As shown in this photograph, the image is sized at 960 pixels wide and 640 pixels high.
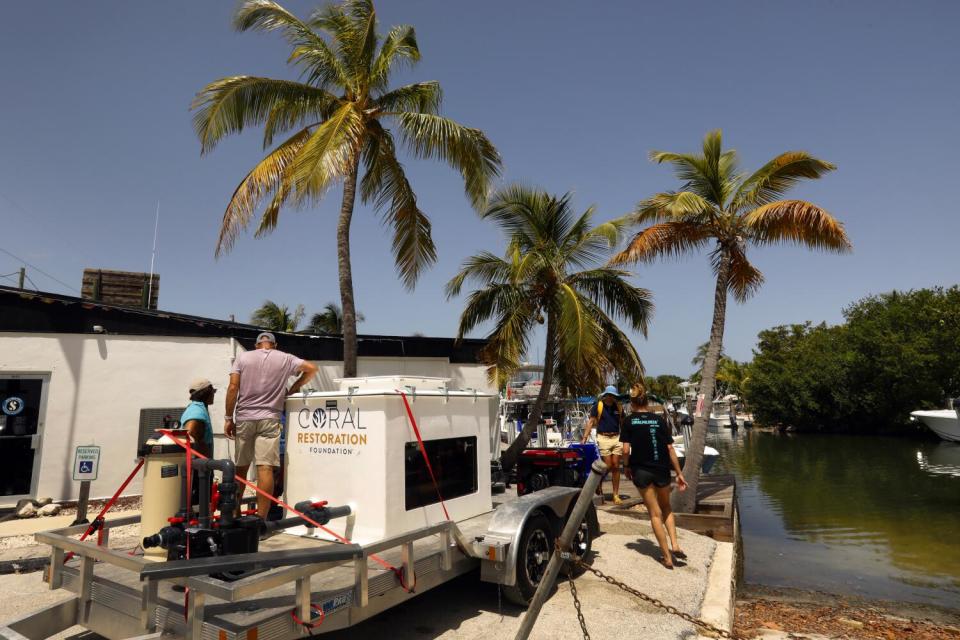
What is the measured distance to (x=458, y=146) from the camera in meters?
10.0

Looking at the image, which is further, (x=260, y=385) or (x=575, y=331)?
(x=575, y=331)

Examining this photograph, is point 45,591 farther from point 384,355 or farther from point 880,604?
point 880,604

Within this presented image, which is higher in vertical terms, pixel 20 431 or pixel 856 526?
pixel 20 431

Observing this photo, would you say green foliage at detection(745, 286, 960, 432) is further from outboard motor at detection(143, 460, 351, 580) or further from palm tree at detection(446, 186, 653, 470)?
outboard motor at detection(143, 460, 351, 580)

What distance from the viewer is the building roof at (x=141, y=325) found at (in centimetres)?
923

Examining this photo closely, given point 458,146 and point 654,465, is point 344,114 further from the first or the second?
point 654,465

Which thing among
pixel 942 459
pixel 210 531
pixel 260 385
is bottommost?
pixel 942 459

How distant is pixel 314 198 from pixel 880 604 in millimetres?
10402

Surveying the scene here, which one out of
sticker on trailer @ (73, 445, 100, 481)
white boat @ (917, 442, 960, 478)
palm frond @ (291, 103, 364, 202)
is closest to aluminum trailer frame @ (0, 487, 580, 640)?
sticker on trailer @ (73, 445, 100, 481)

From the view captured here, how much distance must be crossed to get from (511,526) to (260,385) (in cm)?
265

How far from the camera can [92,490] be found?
372 inches

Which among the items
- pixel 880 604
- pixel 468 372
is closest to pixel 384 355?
pixel 468 372

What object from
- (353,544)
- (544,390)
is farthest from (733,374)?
(353,544)

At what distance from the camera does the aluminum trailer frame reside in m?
2.91
